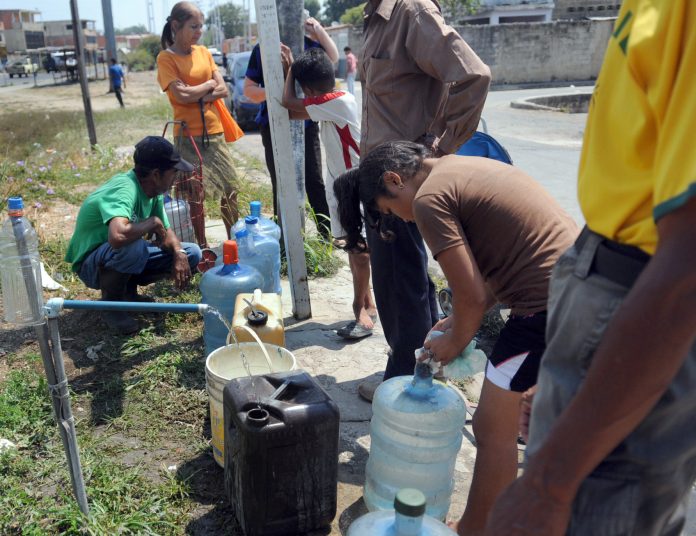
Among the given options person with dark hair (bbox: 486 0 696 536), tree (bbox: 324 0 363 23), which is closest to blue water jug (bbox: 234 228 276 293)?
person with dark hair (bbox: 486 0 696 536)

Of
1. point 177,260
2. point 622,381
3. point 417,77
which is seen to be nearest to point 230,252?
point 177,260

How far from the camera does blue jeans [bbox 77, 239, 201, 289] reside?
4.31m

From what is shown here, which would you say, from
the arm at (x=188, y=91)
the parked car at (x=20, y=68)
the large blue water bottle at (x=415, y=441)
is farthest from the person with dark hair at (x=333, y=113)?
the parked car at (x=20, y=68)

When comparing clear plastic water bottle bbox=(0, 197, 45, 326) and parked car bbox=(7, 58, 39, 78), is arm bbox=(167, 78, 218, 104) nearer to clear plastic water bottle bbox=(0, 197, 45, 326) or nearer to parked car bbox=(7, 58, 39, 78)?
clear plastic water bottle bbox=(0, 197, 45, 326)

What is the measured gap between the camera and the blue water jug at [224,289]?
3879 mm

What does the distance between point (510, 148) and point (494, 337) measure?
909cm

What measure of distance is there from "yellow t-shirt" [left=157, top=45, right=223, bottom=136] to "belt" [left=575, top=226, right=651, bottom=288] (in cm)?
493

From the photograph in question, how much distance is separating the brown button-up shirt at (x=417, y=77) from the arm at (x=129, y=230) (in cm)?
146

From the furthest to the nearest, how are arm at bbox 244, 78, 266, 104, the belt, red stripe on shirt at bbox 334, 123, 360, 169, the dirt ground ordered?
the dirt ground → arm at bbox 244, 78, 266, 104 → red stripe on shirt at bbox 334, 123, 360, 169 → the belt

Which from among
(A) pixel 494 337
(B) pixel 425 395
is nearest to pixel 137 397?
(B) pixel 425 395

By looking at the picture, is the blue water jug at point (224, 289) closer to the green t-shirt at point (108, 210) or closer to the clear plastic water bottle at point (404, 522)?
the green t-shirt at point (108, 210)

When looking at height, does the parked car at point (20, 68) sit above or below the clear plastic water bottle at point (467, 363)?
above

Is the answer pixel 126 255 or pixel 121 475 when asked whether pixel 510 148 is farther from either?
pixel 121 475

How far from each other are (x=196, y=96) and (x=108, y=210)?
6.08ft
